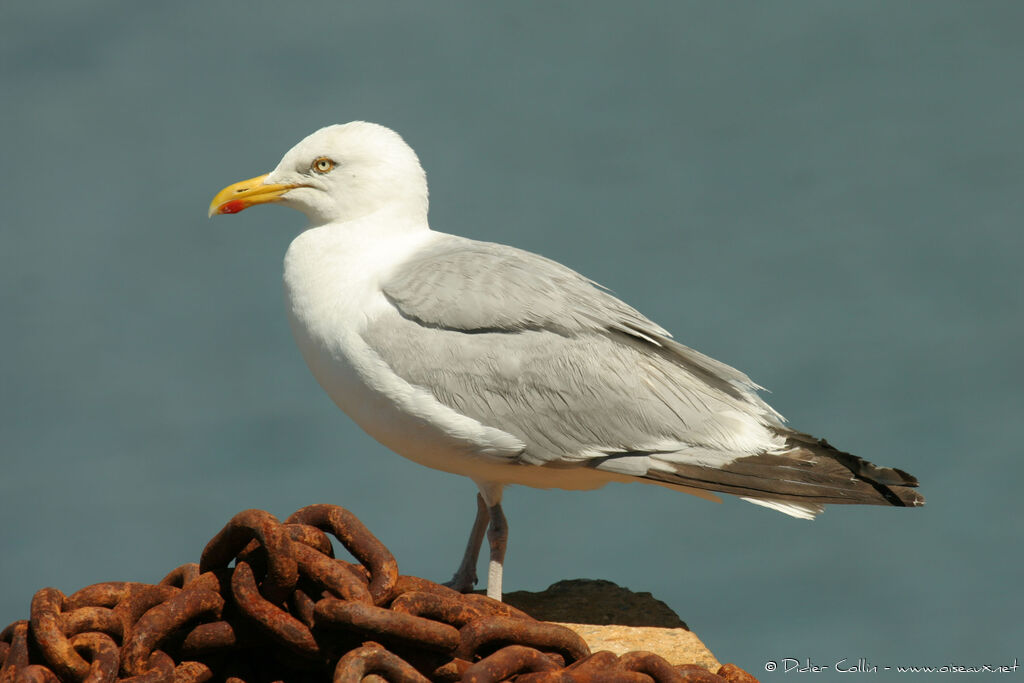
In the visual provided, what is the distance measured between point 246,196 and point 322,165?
0.30m

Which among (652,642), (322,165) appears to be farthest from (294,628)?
(322,165)

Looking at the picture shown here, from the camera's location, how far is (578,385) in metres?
3.91

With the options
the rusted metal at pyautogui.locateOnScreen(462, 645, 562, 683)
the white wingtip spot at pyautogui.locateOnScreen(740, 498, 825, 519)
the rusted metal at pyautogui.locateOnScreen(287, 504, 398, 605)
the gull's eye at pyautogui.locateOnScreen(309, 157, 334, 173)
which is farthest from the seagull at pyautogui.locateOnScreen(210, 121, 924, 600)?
the rusted metal at pyautogui.locateOnScreen(462, 645, 562, 683)

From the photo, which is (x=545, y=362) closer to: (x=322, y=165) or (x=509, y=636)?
(x=322, y=165)

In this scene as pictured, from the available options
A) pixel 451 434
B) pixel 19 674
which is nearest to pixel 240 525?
pixel 19 674

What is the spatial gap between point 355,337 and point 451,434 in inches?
Result: 16.9

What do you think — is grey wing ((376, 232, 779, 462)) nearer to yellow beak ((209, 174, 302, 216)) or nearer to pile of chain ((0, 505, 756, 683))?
yellow beak ((209, 174, 302, 216))

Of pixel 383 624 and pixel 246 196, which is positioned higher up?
pixel 246 196

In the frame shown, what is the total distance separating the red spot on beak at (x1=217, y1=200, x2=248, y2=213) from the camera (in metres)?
4.36

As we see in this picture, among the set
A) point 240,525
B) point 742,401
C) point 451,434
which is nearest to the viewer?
point 240,525

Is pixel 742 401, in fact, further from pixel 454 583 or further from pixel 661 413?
pixel 454 583

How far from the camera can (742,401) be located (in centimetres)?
413

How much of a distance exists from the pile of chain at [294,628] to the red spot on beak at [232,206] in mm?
2686

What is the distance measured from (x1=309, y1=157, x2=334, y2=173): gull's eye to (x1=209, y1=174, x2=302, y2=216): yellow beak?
0.11 meters
